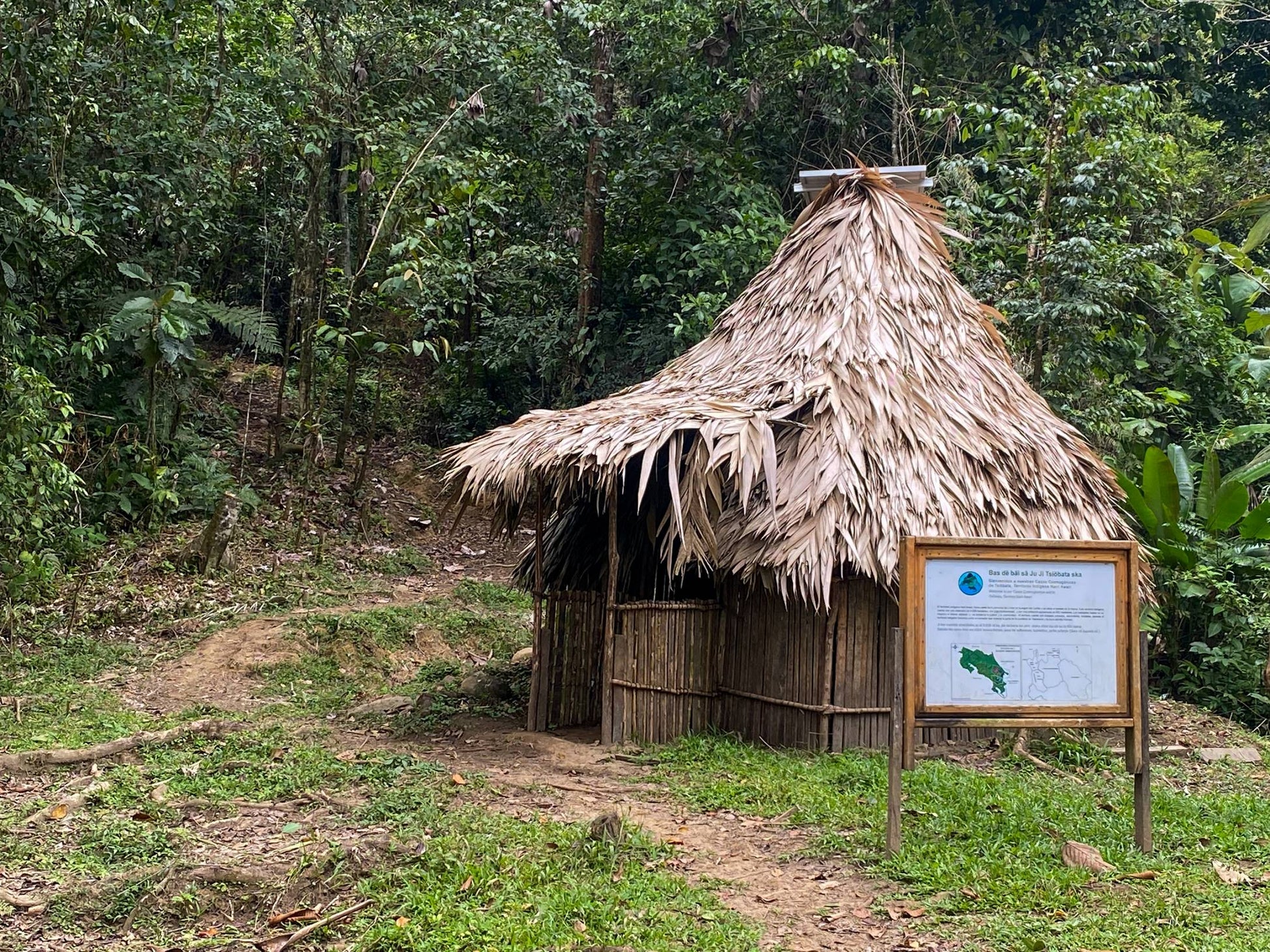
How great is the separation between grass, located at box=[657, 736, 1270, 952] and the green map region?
783 millimetres

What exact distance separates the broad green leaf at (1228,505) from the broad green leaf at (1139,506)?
0.55m

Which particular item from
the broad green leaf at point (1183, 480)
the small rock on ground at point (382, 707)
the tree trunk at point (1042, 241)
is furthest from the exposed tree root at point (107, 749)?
the broad green leaf at point (1183, 480)

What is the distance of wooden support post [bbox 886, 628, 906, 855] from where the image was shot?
506 centimetres

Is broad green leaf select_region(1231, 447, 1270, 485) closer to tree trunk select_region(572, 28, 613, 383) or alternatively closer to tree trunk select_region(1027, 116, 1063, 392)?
tree trunk select_region(1027, 116, 1063, 392)

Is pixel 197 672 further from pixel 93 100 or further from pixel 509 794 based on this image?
pixel 93 100

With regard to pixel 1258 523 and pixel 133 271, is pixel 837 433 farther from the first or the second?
pixel 133 271

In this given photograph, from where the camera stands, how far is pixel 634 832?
5.32 m

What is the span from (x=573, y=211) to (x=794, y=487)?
9414mm

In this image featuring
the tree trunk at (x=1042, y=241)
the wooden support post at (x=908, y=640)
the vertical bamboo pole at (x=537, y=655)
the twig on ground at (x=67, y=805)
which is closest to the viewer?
the wooden support post at (x=908, y=640)

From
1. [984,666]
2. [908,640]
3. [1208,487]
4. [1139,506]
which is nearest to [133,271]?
[908,640]

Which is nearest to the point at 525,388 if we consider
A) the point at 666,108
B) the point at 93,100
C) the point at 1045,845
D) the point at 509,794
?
the point at 666,108

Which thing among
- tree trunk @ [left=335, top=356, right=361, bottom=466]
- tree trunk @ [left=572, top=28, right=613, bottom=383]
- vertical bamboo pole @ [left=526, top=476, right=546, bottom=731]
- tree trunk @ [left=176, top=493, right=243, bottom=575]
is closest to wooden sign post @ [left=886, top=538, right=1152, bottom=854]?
vertical bamboo pole @ [left=526, top=476, right=546, bottom=731]

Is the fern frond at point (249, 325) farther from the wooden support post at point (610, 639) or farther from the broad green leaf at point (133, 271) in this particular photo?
the wooden support post at point (610, 639)

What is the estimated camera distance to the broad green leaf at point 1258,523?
9648mm
